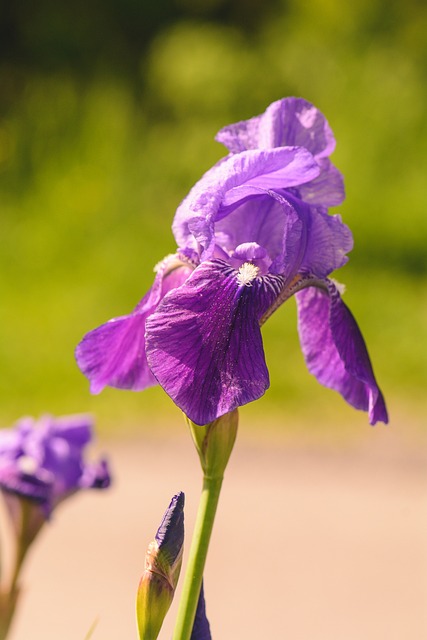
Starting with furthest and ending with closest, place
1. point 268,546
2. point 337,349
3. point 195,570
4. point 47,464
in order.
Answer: point 268,546, point 47,464, point 337,349, point 195,570

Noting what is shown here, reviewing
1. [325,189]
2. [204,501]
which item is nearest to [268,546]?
[325,189]

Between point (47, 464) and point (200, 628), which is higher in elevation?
point (47, 464)

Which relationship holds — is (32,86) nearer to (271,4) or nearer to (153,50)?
(153,50)

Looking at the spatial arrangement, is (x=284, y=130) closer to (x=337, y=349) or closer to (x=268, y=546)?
(x=337, y=349)

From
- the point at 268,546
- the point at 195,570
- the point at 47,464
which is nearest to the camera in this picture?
the point at 195,570

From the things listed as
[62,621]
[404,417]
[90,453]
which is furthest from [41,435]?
[404,417]

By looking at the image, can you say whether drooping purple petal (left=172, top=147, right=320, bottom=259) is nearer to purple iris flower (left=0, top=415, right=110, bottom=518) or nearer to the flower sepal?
the flower sepal

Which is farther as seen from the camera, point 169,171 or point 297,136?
point 169,171

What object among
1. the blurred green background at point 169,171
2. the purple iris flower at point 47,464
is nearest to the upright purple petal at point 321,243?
the purple iris flower at point 47,464
